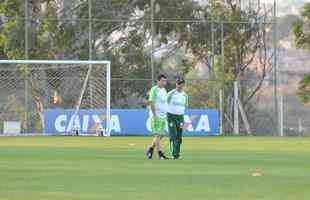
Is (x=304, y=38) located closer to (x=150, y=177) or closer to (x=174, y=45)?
(x=174, y=45)

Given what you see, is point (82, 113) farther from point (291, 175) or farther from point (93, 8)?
point (291, 175)

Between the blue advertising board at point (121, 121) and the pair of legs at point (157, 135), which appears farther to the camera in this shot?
the blue advertising board at point (121, 121)

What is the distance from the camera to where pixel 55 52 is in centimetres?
5519

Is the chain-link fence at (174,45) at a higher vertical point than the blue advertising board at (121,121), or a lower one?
higher

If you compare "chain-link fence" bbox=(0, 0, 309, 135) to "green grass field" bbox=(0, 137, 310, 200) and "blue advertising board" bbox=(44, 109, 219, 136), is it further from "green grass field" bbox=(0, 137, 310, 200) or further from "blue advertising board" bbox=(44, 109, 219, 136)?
"green grass field" bbox=(0, 137, 310, 200)

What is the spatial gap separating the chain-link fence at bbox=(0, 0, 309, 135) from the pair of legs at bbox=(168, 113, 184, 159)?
2765 cm

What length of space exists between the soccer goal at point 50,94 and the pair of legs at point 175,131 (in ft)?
74.5

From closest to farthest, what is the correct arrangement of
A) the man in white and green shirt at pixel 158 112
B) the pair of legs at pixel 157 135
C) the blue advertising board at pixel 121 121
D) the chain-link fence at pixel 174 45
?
the pair of legs at pixel 157 135
the man in white and green shirt at pixel 158 112
the blue advertising board at pixel 121 121
the chain-link fence at pixel 174 45

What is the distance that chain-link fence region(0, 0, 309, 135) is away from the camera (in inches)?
2122

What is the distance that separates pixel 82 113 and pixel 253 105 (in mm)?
12540

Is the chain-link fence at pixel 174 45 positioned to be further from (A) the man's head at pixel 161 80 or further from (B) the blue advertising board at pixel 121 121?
(A) the man's head at pixel 161 80

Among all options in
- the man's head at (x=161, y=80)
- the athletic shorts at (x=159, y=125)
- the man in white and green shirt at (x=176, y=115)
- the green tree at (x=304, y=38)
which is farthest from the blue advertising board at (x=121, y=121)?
the man in white and green shirt at (x=176, y=115)

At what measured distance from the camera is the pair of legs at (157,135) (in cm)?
2433

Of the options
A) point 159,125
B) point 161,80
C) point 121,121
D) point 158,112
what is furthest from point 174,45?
point 161,80
